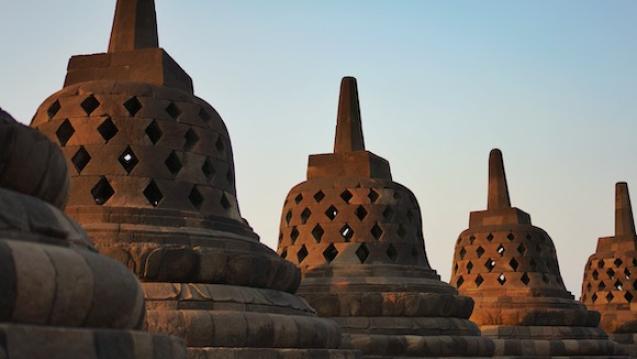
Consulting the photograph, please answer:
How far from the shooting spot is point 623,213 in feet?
91.8

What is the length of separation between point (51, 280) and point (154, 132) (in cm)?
548

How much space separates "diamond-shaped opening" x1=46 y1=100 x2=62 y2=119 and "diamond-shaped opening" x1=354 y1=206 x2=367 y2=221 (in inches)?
253

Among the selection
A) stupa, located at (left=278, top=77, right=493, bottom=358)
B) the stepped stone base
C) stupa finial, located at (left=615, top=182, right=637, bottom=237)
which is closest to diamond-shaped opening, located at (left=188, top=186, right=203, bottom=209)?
the stepped stone base

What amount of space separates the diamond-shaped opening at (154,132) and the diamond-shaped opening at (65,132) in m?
0.84

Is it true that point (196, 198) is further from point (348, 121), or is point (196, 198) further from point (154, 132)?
point (348, 121)

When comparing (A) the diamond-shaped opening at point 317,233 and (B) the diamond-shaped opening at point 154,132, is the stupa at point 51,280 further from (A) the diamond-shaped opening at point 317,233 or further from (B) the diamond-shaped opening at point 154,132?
(A) the diamond-shaped opening at point 317,233

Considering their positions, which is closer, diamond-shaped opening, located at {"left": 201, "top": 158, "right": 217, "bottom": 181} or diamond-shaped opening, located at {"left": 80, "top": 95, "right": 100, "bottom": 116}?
diamond-shaped opening, located at {"left": 80, "top": 95, "right": 100, "bottom": 116}

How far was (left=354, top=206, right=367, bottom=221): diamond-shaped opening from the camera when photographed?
1580 cm

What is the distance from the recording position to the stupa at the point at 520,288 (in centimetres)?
2070

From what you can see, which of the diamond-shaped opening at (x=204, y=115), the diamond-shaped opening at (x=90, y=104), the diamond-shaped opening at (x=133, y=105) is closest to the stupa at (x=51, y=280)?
the diamond-shaped opening at (x=133, y=105)

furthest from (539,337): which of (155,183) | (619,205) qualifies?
(155,183)

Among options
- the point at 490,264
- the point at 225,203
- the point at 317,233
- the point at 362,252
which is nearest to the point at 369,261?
the point at 362,252

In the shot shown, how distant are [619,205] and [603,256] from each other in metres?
2.23

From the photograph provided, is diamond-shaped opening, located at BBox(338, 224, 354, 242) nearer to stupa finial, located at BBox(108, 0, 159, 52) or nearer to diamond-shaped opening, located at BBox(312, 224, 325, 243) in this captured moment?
diamond-shaped opening, located at BBox(312, 224, 325, 243)
